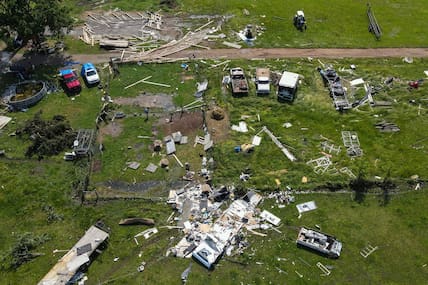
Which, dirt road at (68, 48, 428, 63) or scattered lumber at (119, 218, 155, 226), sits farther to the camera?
dirt road at (68, 48, 428, 63)

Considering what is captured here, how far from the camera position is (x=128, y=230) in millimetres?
35219

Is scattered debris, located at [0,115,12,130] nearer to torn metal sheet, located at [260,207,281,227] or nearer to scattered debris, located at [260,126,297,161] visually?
scattered debris, located at [260,126,297,161]

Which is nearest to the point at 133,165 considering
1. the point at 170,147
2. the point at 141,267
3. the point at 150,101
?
the point at 170,147

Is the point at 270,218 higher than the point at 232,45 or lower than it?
lower

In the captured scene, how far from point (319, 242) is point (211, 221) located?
31.0ft

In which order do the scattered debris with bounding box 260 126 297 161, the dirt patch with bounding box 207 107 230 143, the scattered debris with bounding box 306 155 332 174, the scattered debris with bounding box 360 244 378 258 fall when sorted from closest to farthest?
1. the scattered debris with bounding box 360 244 378 258
2. the scattered debris with bounding box 306 155 332 174
3. the scattered debris with bounding box 260 126 297 161
4. the dirt patch with bounding box 207 107 230 143

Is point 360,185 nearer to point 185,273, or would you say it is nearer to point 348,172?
point 348,172

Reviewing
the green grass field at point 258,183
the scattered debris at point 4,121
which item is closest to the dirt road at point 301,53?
the green grass field at point 258,183

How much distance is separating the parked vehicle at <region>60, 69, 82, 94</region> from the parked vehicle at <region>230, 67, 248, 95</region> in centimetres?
1840

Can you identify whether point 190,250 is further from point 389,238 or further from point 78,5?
point 78,5

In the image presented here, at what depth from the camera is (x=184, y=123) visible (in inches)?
1738

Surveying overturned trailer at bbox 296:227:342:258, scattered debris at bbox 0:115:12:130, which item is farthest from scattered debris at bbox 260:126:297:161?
scattered debris at bbox 0:115:12:130

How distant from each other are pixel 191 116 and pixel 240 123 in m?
5.60

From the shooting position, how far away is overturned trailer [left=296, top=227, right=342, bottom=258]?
33.3m
